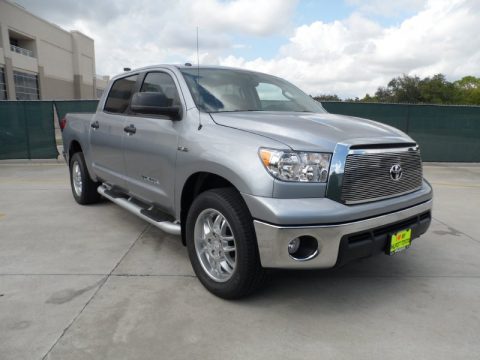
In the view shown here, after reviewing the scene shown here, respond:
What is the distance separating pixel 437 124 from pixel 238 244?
10126mm

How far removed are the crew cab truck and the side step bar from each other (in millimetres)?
15

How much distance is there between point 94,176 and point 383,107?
8314mm

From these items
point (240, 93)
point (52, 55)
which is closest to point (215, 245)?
point (240, 93)

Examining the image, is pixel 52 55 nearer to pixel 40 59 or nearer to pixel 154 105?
pixel 40 59

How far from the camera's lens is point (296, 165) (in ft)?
8.98

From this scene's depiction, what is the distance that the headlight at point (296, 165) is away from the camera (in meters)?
2.72

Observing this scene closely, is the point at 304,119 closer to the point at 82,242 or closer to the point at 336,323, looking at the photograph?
the point at 336,323

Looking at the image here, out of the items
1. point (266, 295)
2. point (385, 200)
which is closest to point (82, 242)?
point (266, 295)

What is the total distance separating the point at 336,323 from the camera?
2.85 metres

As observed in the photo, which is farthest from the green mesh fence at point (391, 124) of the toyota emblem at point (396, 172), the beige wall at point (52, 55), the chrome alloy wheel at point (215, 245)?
the beige wall at point (52, 55)

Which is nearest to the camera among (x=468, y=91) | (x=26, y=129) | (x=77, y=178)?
(x=77, y=178)

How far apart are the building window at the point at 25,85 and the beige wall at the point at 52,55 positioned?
2.03 feet

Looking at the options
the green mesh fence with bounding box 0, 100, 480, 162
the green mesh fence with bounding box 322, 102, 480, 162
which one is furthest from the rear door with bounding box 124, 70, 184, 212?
the green mesh fence with bounding box 322, 102, 480, 162

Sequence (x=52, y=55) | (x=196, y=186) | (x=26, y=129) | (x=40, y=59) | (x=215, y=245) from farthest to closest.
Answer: (x=52, y=55) → (x=40, y=59) → (x=26, y=129) → (x=196, y=186) → (x=215, y=245)
